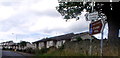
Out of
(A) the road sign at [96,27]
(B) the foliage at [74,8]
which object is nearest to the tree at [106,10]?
(B) the foliage at [74,8]

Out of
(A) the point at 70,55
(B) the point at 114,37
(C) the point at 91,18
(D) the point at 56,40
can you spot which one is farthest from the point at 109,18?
(D) the point at 56,40

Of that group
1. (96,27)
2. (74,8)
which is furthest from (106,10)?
(96,27)

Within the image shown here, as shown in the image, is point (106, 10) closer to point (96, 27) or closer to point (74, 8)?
point (74, 8)

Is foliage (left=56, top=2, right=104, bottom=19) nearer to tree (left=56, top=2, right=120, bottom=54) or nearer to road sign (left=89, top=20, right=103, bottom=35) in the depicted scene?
tree (left=56, top=2, right=120, bottom=54)

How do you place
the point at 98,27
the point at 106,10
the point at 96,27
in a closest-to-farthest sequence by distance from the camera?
the point at 98,27 < the point at 96,27 < the point at 106,10

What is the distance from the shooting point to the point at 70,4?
19.3 m

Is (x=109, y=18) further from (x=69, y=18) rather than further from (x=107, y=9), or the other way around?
(x=69, y=18)

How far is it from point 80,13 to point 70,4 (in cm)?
142

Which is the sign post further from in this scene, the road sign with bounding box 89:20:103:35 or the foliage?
the foliage

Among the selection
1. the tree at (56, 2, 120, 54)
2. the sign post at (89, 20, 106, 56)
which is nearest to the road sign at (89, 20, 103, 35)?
the sign post at (89, 20, 106, 56)

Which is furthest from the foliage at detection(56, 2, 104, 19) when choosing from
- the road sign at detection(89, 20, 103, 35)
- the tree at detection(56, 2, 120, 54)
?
the road sign at detection(89, 20, 103, 35)

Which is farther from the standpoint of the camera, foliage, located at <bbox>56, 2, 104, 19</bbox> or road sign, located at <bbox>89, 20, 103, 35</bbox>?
foliage, located at <bbox>56, 2, 104, 19</bbox>

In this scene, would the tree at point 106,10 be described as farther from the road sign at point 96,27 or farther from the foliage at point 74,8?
the road sign at point 96,27

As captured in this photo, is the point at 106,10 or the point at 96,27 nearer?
the point at 96,27
